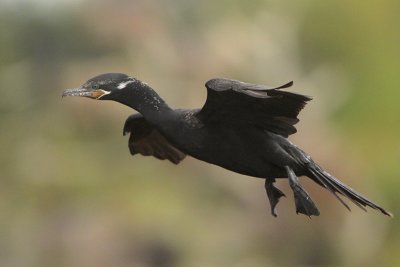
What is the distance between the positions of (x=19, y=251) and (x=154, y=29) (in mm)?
6943

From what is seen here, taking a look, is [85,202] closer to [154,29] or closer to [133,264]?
[133,264]

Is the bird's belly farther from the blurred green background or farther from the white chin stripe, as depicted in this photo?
the blurred green background

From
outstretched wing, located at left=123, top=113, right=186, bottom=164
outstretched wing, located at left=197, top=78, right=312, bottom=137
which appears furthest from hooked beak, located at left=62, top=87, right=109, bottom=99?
outstretched wing, located at left=123, top=113, right=186, bottom=164

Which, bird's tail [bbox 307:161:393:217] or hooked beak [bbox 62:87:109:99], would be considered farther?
bird's tail [bbox 307:161:393:217]

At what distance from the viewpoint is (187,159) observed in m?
18.2

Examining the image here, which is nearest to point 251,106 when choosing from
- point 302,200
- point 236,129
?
point 236,129

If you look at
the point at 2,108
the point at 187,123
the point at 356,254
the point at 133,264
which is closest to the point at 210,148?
the point at 187,123

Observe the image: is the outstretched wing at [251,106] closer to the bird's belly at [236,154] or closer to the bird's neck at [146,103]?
the bird's belly at [236,154]

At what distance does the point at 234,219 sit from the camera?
17.2m

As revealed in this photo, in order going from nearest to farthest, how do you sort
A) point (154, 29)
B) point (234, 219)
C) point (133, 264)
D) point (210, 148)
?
point (210, 148)
point (133, 264)
point (234, 219)
point (154, 29)

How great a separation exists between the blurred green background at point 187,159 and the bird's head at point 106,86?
915 cm

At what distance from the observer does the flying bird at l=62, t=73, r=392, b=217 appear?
6594mm

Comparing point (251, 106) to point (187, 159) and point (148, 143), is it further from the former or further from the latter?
point (187, 159)

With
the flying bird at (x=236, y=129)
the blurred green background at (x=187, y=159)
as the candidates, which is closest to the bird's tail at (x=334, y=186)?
the flying bird at (x=236, y=129)
